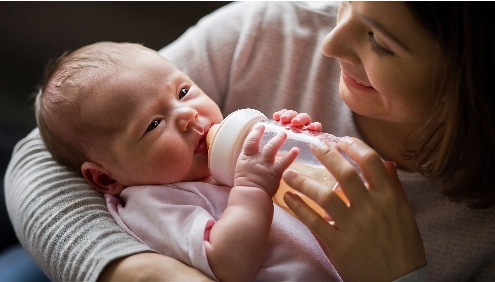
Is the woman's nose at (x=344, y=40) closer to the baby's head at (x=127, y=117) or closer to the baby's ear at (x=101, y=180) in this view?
the baby's head at (x=127, y=117)

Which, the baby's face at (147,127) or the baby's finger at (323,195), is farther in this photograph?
the baby's face at (147,127)

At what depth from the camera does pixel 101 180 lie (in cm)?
113

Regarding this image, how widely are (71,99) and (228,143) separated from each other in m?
0.33

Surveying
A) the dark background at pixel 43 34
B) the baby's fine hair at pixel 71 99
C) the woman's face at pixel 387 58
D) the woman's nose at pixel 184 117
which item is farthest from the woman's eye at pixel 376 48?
the dark background at pixel 43 34

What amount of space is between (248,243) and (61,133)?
45 cm

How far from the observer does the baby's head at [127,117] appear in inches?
40.9

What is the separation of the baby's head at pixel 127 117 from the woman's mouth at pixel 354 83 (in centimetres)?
27

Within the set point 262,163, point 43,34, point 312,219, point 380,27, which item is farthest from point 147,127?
point 43,34

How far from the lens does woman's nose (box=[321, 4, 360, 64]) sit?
0.87 metres

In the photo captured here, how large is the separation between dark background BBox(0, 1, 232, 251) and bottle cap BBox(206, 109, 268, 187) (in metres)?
0.72

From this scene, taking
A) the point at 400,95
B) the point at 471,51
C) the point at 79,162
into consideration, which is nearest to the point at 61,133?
the point at 79,162

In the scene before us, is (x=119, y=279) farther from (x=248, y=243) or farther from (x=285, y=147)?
(x=285, y=147)

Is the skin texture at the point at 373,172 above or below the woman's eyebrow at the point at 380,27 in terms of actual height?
below

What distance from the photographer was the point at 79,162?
3.68ft
